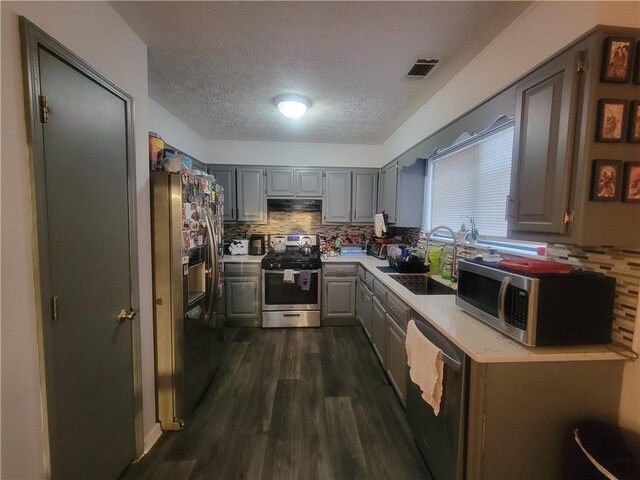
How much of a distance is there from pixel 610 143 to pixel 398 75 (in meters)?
1.35

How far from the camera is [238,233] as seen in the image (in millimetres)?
3949

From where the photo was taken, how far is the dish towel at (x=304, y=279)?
10.7ft

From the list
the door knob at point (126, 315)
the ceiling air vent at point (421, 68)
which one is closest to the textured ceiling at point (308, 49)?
the ceiling air vent at point (421, 68)

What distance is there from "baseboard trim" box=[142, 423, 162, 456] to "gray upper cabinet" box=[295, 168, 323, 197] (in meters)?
2.89

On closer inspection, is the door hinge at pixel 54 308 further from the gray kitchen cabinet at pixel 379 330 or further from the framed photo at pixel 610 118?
the framed photo at pixel 610 118

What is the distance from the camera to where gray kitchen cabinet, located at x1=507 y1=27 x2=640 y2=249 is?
100 centimetres

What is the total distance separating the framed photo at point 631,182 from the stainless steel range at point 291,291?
2.65m

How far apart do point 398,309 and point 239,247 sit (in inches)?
96.7

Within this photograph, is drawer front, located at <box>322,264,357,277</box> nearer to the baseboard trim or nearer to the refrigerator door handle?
the refrigerator door handle

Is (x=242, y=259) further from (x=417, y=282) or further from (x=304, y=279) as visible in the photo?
(x=417, y=282)

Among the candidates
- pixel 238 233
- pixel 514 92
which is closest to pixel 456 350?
pixel 514 92

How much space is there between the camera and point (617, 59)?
0.99 metres

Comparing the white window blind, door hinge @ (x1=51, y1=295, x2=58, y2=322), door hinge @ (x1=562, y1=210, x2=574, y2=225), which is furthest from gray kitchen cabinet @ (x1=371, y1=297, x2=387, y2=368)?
door hinge @ (x1=51, y1=295, x2=58, y2=322)

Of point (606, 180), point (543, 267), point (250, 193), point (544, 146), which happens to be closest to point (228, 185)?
point (250, 193)
